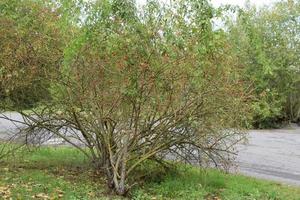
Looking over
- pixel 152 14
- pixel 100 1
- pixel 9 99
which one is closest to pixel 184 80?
pixel 152 14

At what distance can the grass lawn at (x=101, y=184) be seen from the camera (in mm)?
7719

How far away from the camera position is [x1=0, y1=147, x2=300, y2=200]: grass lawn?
772 centimetres

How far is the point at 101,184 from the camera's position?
28.0 feet

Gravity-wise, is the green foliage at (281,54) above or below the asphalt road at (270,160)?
above

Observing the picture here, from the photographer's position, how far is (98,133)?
8523 millimetres

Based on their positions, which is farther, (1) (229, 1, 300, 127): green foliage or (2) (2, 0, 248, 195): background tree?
(1) (229, 1, 300, 127): green foliage

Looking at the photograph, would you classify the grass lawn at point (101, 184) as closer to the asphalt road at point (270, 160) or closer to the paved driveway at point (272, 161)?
the asphalt road at point (270, 160)

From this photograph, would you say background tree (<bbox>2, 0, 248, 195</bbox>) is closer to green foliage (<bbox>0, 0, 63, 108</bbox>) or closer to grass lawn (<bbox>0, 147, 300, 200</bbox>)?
green foliage (<bbox>0, 0, 63, 108</bbox>)

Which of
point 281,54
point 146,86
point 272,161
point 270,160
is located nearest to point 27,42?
point 146,86

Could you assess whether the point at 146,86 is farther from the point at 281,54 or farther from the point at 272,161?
the point at 281,54

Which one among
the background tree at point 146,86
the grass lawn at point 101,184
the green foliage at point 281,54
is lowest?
the grass lawn at point 101,184

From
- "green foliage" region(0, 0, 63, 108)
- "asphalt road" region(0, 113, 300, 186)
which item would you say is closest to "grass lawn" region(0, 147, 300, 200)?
"asphalt road" region(0, 113, 300, 186)

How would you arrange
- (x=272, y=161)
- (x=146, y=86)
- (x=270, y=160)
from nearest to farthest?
(x=146, y=86) → (x=272, y=161) → (x=270, y=160)

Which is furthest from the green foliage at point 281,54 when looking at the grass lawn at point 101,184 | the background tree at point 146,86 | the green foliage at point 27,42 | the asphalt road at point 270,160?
the green foliage at point 27,42
